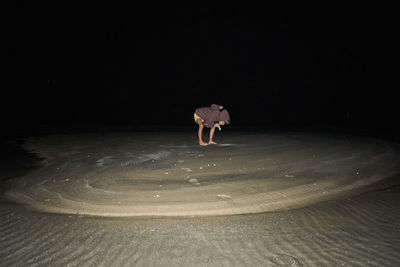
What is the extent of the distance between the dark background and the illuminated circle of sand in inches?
792

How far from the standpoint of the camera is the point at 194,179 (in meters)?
6.85

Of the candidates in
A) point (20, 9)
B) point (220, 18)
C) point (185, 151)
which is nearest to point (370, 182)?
point (185, 151)

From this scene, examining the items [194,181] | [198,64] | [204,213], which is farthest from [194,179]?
[198,64]

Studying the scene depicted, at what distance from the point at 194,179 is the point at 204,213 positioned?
208cm

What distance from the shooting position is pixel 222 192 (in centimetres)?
585

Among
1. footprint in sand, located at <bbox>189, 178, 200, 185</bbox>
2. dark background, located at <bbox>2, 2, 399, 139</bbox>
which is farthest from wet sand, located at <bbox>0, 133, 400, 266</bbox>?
dark background, located at <bbox>2, 2, 399, 139</bbox>

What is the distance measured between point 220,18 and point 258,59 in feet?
27.7

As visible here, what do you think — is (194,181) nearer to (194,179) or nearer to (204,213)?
(194,179)

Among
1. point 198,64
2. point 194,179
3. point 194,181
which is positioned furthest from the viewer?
point 198,64

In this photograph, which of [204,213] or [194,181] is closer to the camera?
[204,213]

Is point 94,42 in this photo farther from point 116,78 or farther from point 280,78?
point 280,78

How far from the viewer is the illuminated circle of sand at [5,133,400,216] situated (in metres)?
5.20

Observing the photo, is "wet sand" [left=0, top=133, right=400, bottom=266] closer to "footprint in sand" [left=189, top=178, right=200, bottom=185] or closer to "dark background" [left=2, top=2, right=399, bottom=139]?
"footprint in sand" [left=189, top=178, right=200, bottom=185]

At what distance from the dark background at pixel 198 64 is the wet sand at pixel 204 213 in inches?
877
